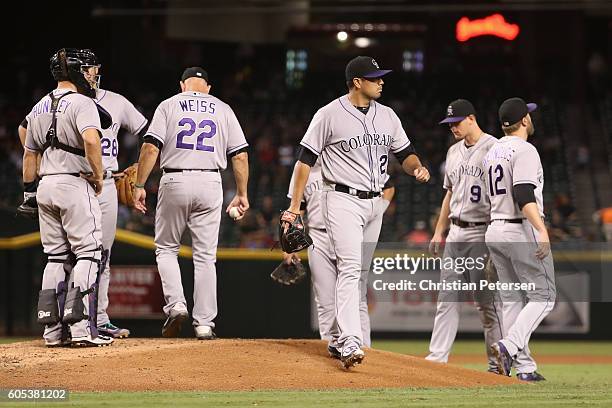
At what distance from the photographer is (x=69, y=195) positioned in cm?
795

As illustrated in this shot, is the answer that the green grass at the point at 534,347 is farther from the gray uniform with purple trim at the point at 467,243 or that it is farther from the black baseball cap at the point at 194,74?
the black baseball cap at the point at 194,74

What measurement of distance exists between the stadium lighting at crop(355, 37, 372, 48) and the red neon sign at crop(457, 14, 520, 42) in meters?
2.44

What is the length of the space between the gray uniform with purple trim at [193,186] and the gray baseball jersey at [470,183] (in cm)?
197

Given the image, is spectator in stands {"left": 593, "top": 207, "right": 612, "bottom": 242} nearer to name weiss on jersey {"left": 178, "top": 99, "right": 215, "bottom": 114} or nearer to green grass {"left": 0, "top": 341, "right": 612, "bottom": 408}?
green grass {"left": 0, "top": 341, "right": 612, "bottom": 408}

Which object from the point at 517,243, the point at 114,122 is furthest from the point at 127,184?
the point at 517,243

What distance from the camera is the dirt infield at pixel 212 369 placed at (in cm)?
712

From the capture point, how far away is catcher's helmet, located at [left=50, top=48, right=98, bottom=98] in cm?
804

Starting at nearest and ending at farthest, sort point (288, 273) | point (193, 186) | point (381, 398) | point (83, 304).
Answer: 1. point (381, 398)
2. point (83, 304)
3. point (193, 186)
4. point (288, 273)

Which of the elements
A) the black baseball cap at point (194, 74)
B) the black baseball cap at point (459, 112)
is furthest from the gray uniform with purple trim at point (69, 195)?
the black baseball cap at point (459, 112)

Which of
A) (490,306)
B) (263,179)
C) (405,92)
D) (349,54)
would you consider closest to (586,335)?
(490,306)

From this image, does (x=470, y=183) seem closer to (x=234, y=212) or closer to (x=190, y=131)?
(x=234, y=212)

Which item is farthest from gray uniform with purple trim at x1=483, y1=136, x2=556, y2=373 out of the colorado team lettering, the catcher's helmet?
the catcher's helmet

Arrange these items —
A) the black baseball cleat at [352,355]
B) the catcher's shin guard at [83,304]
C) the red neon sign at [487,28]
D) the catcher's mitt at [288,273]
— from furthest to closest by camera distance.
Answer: the red neon sign at [487,28] < the catcher's mitt at [288,273] < the catcher's shin guard at [83,304] < the black baseball cleat at [352,355]

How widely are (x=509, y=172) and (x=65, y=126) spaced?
3.45 meters
